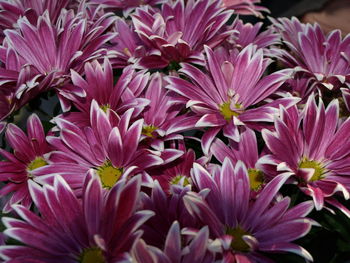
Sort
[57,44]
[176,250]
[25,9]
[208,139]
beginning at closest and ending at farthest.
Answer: [176,250]
[208,139]
[57,44]
[25,9]

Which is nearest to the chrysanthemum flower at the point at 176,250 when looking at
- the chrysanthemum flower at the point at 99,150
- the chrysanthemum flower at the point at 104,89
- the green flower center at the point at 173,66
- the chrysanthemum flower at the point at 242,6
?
the chrysanthemum flower at the point at 99,150

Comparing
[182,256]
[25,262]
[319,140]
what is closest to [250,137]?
[319,140]

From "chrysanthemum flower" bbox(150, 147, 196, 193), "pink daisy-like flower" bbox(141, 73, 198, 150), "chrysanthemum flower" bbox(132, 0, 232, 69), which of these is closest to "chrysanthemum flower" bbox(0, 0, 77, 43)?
"chrysanthemum flower" bbox(132, 0, 232, 69)

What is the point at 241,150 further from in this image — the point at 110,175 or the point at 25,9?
the point at 25,9

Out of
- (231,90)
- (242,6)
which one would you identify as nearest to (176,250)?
(231,90)

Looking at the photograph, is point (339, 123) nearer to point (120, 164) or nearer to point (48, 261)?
point (120, 164)
